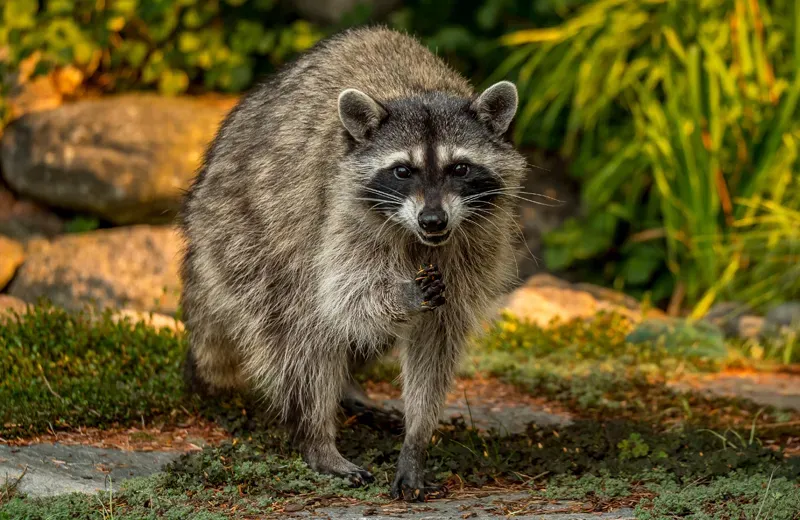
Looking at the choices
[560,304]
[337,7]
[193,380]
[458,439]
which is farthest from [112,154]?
[458,439]

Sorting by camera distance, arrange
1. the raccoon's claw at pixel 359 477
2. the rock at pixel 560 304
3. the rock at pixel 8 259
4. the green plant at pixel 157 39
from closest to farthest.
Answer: the raccoon's claw at pixel 359 477 → the rock at pixel 560 304 → the rock at pixel 8 259 → the green plant at pixel 157 39

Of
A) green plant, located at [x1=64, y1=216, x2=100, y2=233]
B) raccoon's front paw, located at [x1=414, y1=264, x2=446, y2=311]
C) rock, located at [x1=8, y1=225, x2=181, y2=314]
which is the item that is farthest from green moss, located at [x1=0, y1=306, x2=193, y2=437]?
green plant, located at [x1=64, y1=216, x2=100, y2=233]

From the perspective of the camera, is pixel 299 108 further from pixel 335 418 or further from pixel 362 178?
pixel 335 418

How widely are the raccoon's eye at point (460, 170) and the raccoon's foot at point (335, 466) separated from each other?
119 centimetres

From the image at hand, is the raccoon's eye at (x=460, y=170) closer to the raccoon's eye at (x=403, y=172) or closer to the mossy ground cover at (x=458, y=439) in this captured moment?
the raccoon's eye at (x=403, y=172)

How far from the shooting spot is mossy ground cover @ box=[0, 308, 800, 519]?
3748mm

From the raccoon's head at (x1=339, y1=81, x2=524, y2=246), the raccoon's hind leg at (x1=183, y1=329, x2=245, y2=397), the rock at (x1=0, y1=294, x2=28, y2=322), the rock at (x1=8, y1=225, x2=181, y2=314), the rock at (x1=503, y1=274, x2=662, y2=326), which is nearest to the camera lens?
the raccoon's head at (x1=339, y1=81, x2=524, y2=246)

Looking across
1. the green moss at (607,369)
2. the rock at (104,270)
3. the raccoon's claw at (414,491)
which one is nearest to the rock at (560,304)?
the green moss at (607,369)

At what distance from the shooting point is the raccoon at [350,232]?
401cm

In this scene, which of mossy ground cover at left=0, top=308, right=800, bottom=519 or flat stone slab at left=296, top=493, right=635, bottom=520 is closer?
flat stone slab at left=296, top=493, right=635, bottom=520

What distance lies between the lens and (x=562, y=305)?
23.3 feet

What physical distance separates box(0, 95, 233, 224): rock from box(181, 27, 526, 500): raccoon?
3.64 meters

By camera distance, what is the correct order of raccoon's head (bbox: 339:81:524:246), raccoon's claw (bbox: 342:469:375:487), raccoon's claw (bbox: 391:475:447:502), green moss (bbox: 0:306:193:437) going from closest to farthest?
raccoon's head (bbox: 339:81:524:246) → raccoon's claw (bbox: 391:475:447:502) → raccoon's claw (bbox: 342:469:375:487) → green moss (bbox: 0:306:193:437)

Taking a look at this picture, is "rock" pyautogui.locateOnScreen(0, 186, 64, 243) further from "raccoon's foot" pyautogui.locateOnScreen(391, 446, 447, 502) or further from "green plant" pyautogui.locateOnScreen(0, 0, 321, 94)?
"raccoon's foot" pyautogui.locateOnScreen(391, 446, 447, 502)
